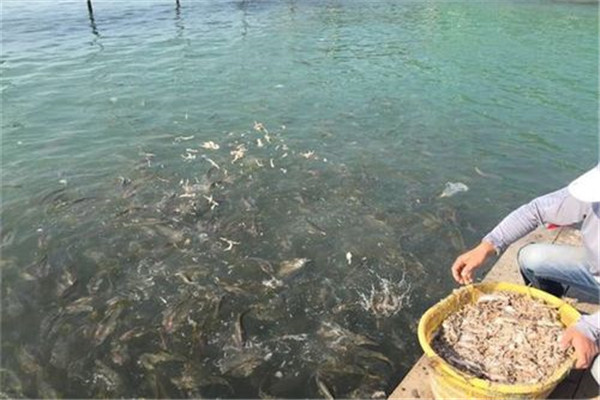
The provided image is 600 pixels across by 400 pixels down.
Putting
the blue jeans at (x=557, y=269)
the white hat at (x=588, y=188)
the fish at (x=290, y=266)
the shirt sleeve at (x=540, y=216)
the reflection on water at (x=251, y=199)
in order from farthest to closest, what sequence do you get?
the fish at (x=290, y=266) < the reflection on water at (x=251, y=199) < the blue jeans at (x=557, y=269) < the shirt sleeve at (x=540, y=216) < the white hat at (x=588, y=188)

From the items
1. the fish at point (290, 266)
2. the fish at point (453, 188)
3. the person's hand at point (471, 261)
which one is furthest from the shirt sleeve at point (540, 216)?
the fish at point (453, 188)

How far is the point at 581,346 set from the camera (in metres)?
3.96

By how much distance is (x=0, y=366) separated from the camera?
595cm

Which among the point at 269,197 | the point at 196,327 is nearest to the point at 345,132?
the point at 269,197

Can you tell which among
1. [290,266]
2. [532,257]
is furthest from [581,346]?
[290,266]

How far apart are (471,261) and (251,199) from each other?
5416mm

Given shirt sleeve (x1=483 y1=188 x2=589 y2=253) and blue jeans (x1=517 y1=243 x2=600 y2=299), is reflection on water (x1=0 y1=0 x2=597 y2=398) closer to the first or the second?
blue jeans (x1=517 y1=243 x2=600 y2=299)

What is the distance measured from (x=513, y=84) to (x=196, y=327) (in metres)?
14.6

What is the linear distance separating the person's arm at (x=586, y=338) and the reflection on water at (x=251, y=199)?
2.20 meters

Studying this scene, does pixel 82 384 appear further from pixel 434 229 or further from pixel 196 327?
pixel 434 229

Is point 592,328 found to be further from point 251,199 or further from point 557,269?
point 251,199

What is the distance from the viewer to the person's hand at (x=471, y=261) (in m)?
4.60

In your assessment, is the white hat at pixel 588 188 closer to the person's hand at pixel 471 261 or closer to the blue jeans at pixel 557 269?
the person's hand at pixel 471 261

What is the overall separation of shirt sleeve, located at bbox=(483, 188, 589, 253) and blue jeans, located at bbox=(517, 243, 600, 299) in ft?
1.49
